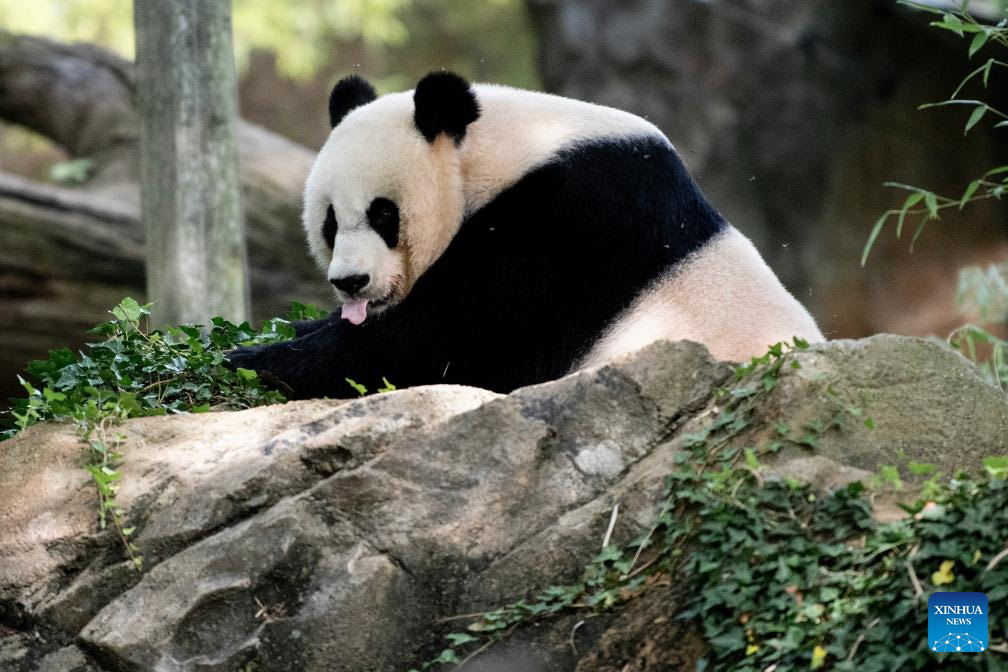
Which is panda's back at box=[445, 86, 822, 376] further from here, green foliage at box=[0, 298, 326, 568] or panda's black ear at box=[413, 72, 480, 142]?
green foliage at box=[0, 298, 326, 568]

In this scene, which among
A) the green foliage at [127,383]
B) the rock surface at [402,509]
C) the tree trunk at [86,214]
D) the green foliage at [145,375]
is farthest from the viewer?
the tree trunk at [86,214]

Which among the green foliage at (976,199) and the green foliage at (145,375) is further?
the green foliage at (145,375)

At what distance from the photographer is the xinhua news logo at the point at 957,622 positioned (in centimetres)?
280

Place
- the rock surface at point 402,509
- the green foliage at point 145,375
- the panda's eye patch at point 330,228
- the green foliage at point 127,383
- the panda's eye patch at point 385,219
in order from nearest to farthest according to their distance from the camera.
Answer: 1. the rock surface at point 402,509
2. the green foliage at point 127,383
3. the green foliage at point 145,375
4. the panda's eye patch at point 385,219
5. the panda's eye patch at point 330,228

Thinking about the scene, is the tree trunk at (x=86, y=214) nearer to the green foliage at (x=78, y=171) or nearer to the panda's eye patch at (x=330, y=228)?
the green foliage at (x=78, y=171)

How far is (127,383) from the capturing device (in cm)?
477

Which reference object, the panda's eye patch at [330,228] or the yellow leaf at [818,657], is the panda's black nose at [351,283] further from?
the yellow leaf at [818,657]

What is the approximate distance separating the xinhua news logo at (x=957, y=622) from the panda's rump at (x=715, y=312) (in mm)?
1846

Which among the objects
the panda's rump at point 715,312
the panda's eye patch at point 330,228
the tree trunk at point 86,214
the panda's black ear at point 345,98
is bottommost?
the tree trunk at point 86,214

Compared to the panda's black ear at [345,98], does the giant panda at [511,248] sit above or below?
below

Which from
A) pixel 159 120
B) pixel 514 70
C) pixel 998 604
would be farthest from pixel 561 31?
pixel 998 604

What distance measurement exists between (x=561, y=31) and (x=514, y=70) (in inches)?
214

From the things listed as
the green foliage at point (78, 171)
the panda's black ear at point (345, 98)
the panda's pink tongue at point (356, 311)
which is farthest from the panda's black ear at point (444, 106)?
the green foliage at point (78, 171)

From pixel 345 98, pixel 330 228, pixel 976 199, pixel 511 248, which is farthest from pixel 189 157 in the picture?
pixel 976 199
